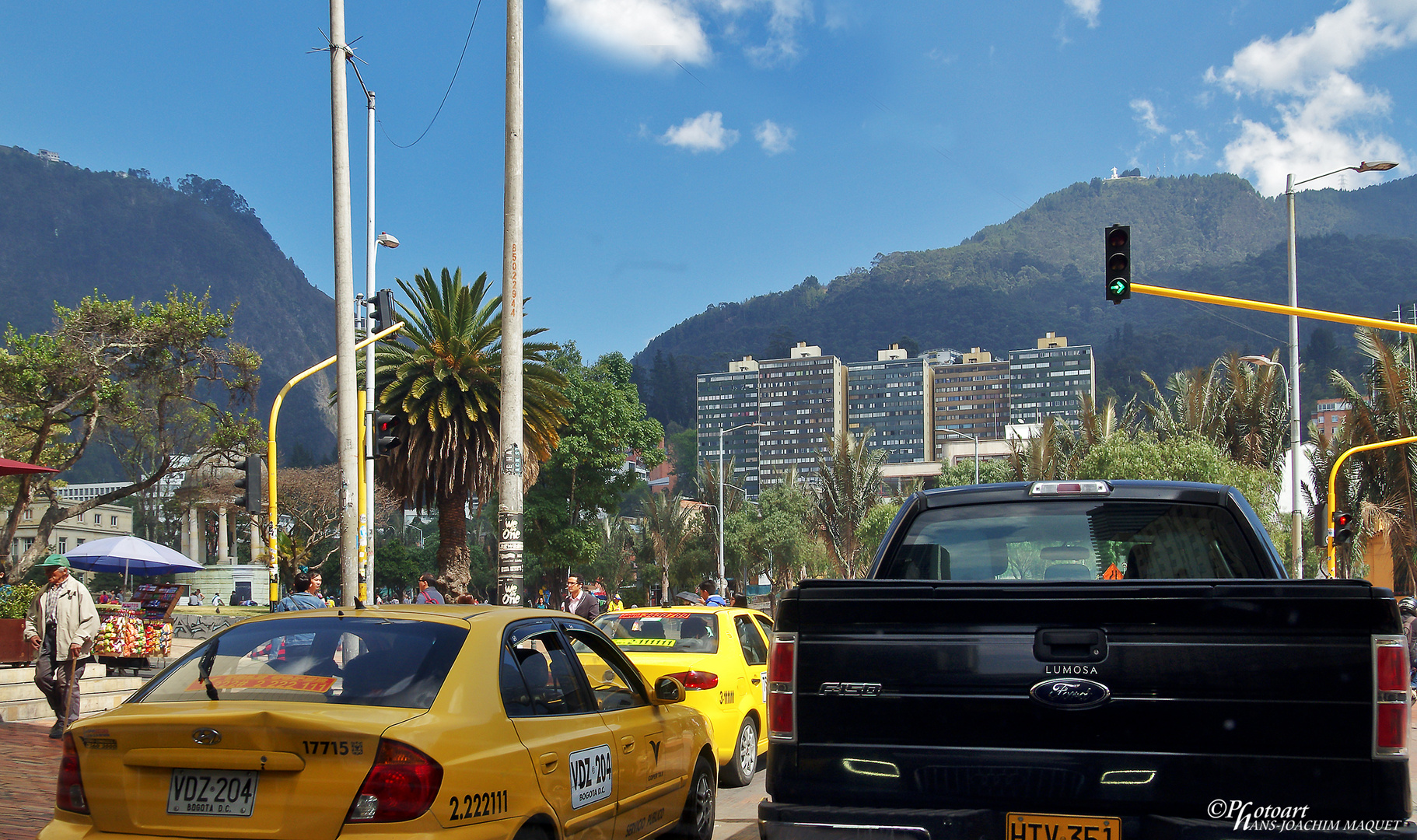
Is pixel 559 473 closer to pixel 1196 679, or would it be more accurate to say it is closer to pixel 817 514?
pixel 817 514

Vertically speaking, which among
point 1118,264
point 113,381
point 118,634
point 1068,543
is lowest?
point 118,634

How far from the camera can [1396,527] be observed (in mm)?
30766

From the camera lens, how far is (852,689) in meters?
3.79

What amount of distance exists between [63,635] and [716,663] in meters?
6.39

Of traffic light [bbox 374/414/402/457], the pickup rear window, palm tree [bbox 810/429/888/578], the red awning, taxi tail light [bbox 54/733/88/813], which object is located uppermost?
traffic light [bbox 374/414/402/457]

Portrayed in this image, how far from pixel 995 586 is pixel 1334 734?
A: 1.05 metres

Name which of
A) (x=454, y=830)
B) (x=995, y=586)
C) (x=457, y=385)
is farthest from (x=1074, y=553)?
(x=457, y=385)

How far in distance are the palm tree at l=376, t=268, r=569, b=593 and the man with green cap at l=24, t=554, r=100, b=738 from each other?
1578cm

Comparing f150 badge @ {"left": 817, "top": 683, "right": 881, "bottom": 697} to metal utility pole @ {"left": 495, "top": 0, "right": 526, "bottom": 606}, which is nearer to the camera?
f150 badge @ {"left": 817, "top": 683, "right": 881, "bottom": 697}

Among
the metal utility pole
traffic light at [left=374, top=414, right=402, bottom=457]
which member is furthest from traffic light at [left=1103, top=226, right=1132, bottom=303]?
traffic light at [left=374, top=414, right=402, bottom=457]

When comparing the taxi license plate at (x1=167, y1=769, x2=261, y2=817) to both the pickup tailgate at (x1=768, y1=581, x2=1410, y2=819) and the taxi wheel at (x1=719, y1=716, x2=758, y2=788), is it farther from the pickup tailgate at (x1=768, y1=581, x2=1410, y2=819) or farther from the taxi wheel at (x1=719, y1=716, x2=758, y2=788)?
the taxi wheel at (x1=719, y1=716, x2=758, y2=788)

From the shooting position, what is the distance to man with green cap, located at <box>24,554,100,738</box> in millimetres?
10828

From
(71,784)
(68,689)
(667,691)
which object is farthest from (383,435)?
(71,784)

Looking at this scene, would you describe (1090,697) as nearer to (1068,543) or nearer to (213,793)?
(1068,543)
